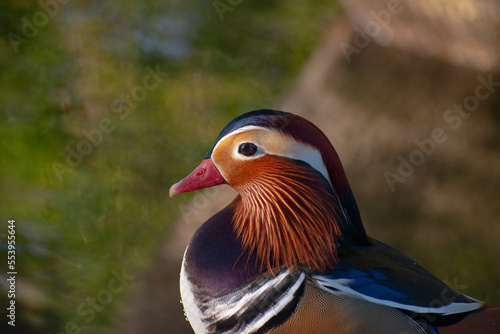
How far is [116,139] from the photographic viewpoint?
1814mm

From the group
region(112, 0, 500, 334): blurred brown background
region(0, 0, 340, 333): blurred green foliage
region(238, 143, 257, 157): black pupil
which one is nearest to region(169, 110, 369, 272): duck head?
region(238, 143, 257, 157): black pupil

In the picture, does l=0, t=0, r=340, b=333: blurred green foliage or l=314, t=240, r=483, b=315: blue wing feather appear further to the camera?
l=0, t=0, r=340, b=333: blurred green foliage

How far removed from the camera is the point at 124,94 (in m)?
1.81

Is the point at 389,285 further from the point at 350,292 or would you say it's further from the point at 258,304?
the point at 258,304

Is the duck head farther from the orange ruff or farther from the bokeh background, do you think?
the bokeh background

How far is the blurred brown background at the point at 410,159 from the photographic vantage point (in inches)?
Result: 62.6

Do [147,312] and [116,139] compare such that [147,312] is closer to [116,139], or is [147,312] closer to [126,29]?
[116,139]

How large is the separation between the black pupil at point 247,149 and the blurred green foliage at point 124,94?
87 centimetres

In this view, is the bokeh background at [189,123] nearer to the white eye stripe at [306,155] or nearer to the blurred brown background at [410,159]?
the blurred brown background at [410,159]

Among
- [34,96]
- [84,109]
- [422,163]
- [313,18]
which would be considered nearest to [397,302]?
[422,163]

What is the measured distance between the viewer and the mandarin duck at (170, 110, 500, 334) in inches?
32.9

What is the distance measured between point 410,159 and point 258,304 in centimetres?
91

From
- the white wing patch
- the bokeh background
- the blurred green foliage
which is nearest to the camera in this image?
the white wing patch

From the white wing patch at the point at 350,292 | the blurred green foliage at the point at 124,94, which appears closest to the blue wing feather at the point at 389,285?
the white wing patch at the point at 350,292
